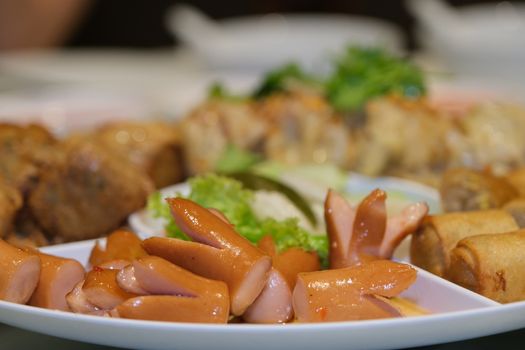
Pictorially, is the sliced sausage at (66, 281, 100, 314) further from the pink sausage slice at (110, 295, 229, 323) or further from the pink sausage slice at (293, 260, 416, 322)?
the pink sausage slice at (293, 260, 416, 322)

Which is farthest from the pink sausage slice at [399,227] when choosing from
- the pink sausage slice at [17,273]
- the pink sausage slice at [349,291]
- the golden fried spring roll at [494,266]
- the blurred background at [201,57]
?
the blurred background at [201,57]

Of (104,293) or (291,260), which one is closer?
(104,293)

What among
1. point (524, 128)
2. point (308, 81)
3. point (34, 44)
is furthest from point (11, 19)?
→ point (524, 128)

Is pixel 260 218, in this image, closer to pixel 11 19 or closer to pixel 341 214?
pixel 341 214

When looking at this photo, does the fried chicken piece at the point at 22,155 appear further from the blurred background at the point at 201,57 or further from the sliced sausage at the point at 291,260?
the blurred background at the point at 201,57

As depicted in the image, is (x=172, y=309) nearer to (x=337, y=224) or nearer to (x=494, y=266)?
(x=337, y=224)

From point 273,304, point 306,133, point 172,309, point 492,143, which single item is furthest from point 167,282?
point 492,143

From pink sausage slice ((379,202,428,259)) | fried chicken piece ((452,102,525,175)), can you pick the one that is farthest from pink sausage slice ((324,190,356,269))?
fried chicken piece ((452,102,525,175))
